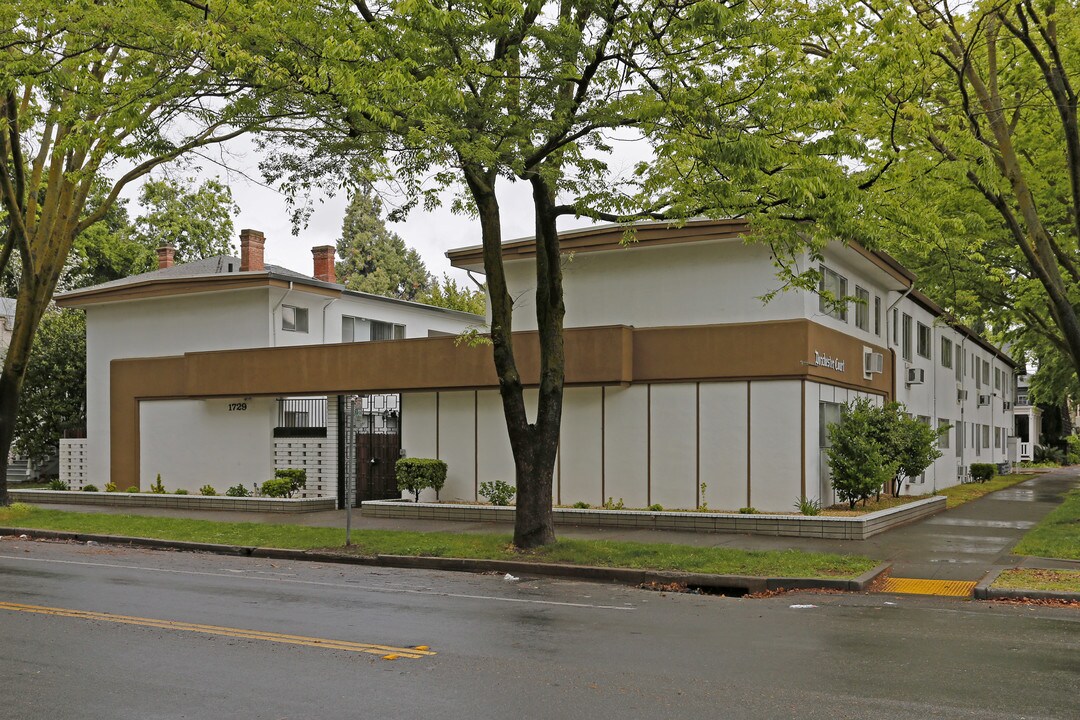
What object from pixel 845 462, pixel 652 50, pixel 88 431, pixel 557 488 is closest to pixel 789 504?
pixel 845 462

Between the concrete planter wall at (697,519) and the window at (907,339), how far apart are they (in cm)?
815

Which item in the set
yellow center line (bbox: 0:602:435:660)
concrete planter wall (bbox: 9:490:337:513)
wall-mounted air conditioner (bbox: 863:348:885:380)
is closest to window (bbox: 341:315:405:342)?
concrete planter wall (bbox: 9:490:337:513)

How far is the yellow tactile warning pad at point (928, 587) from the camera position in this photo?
12695mm

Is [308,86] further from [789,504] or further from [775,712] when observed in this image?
[789,504]

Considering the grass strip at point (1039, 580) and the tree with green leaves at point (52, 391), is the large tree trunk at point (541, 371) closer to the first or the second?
the grass strip at point (1039, 580)

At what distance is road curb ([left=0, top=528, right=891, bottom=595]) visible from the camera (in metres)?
13.2

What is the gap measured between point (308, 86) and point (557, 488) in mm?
11552

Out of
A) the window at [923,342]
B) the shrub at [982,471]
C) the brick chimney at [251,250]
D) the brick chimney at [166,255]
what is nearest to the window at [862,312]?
the window at [923,342]

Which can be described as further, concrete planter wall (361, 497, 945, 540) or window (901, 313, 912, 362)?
window (901, 313, 912, 362)

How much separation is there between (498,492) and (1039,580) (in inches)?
462

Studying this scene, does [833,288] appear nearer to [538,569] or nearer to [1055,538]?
[1055,538]

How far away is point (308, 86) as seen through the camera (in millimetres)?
13312

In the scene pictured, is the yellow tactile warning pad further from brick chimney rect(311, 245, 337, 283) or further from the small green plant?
brick chimney rect(311, 245, 337, 283)

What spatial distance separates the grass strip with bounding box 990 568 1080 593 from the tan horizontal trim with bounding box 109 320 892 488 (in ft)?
23.7
